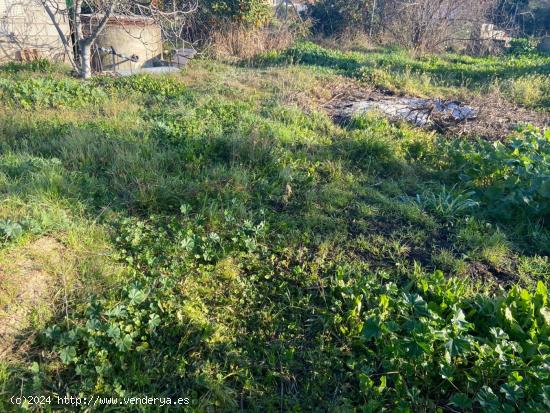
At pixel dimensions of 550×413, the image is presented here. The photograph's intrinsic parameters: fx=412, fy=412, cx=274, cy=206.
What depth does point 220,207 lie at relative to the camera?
379 cm

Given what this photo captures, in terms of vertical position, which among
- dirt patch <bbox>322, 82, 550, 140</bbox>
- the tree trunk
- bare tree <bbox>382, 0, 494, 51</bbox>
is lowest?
dirt patch <bbox>322, 82, 550, 140</bbox>

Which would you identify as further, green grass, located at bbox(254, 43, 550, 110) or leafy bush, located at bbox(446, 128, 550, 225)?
green grass, located at bbox(254, 43, 550, 110)

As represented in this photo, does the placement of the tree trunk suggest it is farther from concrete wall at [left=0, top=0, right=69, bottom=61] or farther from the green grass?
the green grass

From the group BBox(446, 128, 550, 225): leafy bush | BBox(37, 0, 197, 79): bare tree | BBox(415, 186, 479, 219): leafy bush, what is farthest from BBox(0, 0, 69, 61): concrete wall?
BBox(446, 128, 550, 225): leafy bush

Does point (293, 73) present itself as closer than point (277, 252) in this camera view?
No

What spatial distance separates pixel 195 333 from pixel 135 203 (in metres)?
1.63

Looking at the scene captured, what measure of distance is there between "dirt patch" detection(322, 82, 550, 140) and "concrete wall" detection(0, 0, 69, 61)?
19.3ft

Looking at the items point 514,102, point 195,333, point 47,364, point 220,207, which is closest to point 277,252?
point 220,207

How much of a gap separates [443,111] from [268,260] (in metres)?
4.73

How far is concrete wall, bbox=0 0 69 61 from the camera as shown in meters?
7.80

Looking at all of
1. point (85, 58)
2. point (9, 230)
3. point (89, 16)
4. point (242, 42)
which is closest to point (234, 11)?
point (242, 42)

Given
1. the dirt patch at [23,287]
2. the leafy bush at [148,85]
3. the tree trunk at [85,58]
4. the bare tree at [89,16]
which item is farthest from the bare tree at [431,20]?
the dirt patch at [23,287]

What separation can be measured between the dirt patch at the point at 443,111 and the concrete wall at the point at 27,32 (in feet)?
19.3

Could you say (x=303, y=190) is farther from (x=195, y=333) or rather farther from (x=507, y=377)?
(x=507, y=377)
